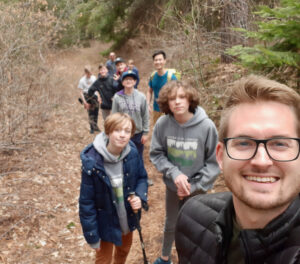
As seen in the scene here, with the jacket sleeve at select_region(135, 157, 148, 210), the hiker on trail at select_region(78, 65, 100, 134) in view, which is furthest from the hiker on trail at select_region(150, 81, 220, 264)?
the hiker on trail at select_region(78, 65, 100, 134)

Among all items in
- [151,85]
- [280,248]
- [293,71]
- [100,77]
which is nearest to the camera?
[280,248]

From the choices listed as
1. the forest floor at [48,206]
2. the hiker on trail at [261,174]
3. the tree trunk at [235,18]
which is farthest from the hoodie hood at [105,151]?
the tree trunk at [235,18]

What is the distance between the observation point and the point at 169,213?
10.1 feet

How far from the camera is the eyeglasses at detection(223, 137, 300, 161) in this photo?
110cm

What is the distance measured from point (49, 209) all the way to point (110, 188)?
2456 mm

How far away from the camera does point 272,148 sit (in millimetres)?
1117

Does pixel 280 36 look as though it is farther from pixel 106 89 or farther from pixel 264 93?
pixel 106 89

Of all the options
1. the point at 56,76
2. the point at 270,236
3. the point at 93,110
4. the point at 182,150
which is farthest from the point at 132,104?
the point at 56,76

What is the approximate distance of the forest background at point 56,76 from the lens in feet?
11.4

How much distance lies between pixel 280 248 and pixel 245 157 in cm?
40

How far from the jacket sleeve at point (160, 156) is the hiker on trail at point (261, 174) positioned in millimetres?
1443

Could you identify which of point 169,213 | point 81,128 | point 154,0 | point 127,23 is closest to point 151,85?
point 169,213

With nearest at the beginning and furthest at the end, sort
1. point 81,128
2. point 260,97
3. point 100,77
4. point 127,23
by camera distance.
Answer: point 260,97, point 100,77, point 81,128, point 127,23

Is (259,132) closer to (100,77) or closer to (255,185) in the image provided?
(255,185)
